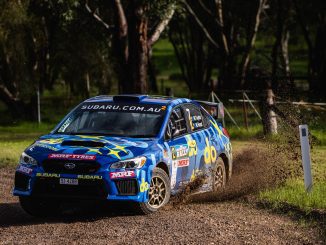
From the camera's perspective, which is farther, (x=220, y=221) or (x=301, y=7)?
(x=301, y=7)

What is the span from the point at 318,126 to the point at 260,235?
15570mm

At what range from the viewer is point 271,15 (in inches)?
1858

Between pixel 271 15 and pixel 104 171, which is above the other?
pixel 271 15

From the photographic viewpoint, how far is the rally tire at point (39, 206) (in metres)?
10.8

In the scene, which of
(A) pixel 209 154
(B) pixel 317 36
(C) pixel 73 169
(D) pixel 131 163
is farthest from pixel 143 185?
(B) pixel 317 36

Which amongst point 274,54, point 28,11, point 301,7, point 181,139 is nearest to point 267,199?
point 181,139

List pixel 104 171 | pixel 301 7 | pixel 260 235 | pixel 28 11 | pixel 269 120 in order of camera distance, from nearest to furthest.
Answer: pixel 260 235 → pixel 104 171 → pixel 269 120 → pixel 28 11 → pixel 301 7

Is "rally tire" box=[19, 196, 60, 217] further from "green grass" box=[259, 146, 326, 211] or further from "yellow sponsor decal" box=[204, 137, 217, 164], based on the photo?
"green grass" box=[259, 146, 326, 211]

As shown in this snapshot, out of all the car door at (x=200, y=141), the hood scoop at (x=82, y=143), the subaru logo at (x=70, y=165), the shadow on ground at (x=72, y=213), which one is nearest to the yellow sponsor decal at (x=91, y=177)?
the subaru logo at (x=70, y=165)

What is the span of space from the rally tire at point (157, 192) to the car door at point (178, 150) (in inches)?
11.7

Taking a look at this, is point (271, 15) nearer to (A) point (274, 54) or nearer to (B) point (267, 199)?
(A) point (274, 54)

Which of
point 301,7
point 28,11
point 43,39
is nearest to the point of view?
point 28,11

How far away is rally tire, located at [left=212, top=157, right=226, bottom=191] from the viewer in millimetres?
12664

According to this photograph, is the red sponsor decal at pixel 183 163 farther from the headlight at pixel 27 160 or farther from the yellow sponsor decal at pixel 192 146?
the headlight at pixel 27 160
